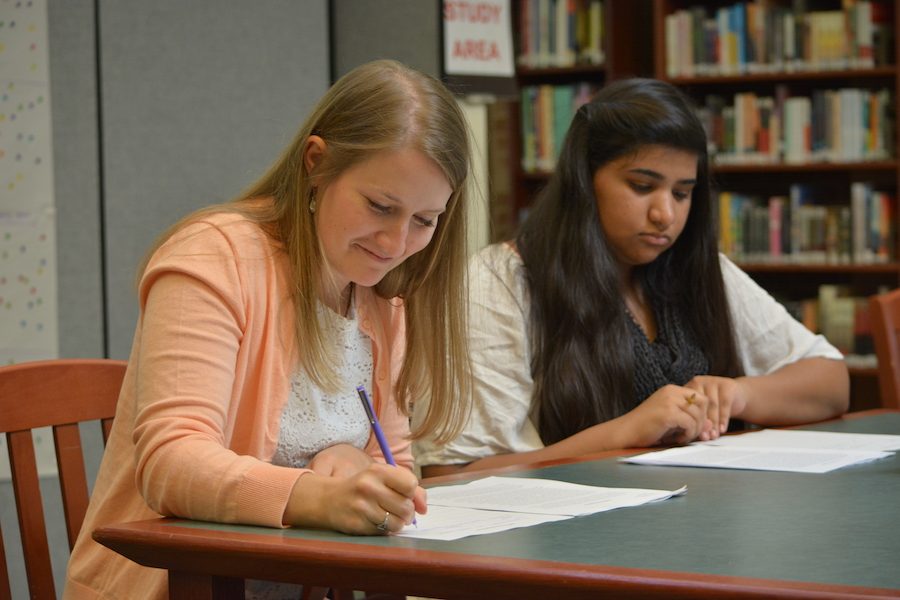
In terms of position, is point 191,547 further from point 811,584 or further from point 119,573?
point 811,584

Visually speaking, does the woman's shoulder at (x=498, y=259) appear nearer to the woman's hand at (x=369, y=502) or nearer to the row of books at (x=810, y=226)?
the woman's hand at (x=369, y=502)

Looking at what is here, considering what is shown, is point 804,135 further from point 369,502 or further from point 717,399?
point 369,502

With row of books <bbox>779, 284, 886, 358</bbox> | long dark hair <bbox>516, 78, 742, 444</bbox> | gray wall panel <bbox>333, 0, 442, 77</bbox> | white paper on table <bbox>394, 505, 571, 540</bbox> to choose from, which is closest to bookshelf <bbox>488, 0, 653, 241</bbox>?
row of books <bbox>779, 284, 886, 358</bbox>

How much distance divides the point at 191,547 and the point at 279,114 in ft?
7.10

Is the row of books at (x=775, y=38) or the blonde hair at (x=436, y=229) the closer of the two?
the blonde hair at (x=436, y=229)

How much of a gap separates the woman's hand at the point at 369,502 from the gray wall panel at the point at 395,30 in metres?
2.53

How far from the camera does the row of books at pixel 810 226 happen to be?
15.1ft

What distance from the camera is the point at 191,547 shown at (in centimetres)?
106

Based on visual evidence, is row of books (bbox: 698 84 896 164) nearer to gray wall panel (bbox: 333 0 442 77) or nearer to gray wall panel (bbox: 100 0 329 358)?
gray wall panel (bbox: 333 0 442 77)

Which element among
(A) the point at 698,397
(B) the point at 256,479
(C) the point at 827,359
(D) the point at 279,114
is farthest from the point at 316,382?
(D) the point at 279,114

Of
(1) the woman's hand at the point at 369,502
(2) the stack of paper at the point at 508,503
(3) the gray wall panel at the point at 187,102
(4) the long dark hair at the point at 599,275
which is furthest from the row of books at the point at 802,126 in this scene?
(1) the woman's hand at the point at 369,502

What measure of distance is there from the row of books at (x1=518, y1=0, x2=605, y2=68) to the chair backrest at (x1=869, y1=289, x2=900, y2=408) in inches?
117

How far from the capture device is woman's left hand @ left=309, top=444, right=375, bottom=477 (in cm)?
137

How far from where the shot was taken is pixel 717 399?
1.91 m
